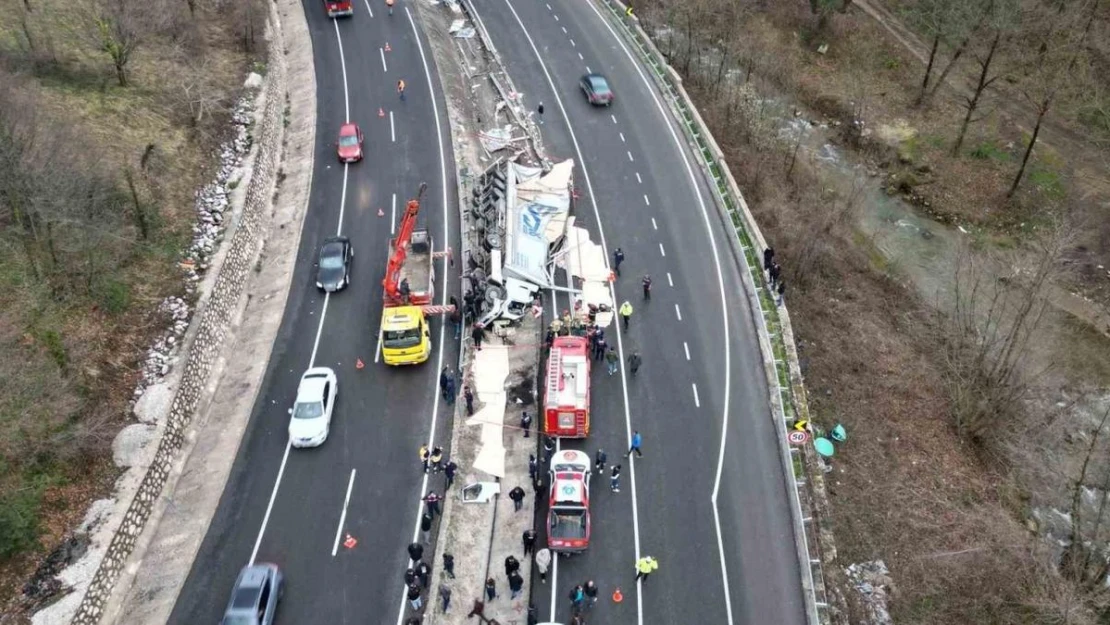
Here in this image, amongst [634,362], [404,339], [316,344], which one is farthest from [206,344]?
[634,362]

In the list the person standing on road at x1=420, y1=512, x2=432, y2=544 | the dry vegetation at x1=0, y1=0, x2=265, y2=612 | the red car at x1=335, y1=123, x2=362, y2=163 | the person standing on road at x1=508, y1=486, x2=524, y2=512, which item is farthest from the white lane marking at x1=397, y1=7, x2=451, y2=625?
the dry vegetation at x1=0, y1=0, x2=265, y2=612

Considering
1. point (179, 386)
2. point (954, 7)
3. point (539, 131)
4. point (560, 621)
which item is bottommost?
point (560, 621)

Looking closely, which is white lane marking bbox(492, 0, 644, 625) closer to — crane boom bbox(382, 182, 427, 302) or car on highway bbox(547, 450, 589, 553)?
car on highway bbox(547, 450, 589, 553)

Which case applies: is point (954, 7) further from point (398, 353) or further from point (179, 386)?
point (179, 386)

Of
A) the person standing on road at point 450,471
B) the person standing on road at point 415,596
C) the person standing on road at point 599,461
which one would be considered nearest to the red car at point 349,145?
the person standing on road at point 450,471

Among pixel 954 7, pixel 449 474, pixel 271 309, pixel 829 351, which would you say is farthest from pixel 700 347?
pixel 954 7

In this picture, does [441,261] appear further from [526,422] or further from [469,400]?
[526,422]
